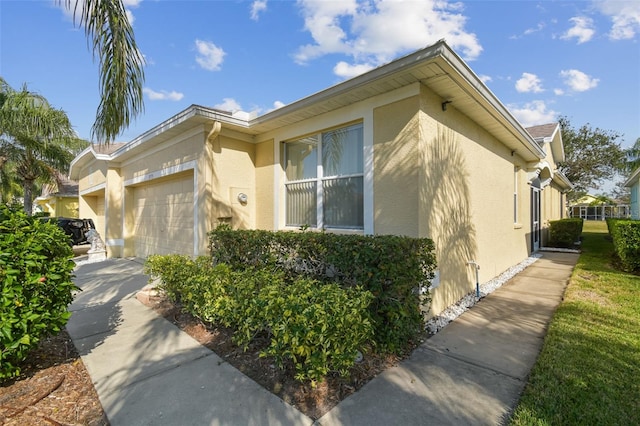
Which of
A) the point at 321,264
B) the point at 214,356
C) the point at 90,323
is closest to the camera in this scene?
the point at 214,356

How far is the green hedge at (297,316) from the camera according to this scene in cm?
256

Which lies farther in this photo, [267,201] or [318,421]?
[267,201]

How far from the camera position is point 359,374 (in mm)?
3023

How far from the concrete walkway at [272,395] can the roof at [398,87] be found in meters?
3.69

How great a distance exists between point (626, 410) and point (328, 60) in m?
10.0

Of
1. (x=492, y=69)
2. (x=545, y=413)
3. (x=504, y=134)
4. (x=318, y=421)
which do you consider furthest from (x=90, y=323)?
(x=492, y=69)

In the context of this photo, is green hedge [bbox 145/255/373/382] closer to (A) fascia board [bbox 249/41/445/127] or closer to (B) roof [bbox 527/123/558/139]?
(A) fascia board [bbox 249/41/445/127]

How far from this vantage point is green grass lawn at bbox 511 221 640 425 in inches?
93.8

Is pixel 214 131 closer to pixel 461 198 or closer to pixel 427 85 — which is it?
pixel 427 85

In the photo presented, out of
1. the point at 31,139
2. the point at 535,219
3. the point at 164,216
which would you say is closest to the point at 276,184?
the point at 164,216

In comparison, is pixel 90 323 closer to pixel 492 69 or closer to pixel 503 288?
pixel 503 288

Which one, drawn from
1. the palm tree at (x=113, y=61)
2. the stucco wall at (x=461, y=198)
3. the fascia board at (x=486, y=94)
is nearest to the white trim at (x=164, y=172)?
the palm tree at (x=113, y=61)

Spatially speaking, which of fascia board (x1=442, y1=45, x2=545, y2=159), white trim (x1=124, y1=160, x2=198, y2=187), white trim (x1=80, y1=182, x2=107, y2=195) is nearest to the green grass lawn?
fascia board (x1=442, y1=45, x2=545, y2=159)

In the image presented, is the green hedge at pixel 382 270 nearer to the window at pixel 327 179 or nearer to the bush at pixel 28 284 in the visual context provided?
the window at pixel 327 179
